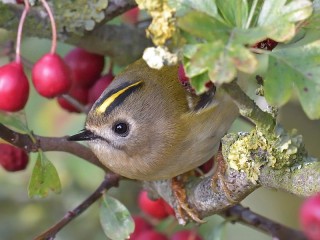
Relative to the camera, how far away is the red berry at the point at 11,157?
1790 millimetres

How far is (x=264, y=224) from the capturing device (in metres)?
1.77

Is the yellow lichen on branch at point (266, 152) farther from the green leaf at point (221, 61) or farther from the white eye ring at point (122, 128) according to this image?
the white eye ring at point (122, 128)

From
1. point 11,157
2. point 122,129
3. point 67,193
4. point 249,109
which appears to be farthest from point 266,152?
point 67,193

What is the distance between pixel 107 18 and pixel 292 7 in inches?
35.1

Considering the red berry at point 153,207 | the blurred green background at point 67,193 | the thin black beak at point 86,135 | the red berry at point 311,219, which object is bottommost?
the blurred green background at point 67,193

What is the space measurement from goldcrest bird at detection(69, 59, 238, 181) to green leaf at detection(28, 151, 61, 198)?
18cm

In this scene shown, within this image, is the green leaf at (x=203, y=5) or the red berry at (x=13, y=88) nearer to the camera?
the green leaf at (x=203, y=5)

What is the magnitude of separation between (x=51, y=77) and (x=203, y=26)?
2.24 ft

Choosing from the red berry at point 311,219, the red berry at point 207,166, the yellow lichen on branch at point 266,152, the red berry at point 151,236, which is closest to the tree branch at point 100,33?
the red berry at point 207,166

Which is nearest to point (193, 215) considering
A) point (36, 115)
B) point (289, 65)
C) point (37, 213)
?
point (289, 65)

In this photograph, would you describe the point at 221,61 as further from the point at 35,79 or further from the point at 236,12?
the point at 35,79

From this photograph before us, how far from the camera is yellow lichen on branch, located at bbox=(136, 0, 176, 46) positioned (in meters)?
0.99

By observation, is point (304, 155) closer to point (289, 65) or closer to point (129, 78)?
point (289, 65)

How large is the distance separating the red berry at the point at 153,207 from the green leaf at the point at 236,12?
0.98m
